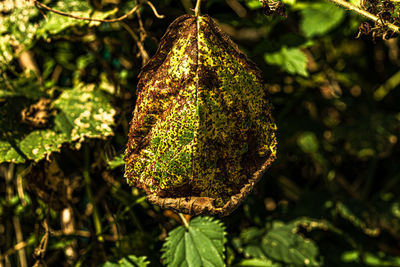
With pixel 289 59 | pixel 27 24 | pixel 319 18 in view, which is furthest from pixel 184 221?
pixel 319 18

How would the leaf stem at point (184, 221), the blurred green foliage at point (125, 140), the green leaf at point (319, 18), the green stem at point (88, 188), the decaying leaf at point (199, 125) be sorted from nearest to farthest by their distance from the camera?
the decaying leaf at point (199, 125), the leaf stem at point (184, 221), the blurred green foliage at point (125, 140), the green stem at point (88, 188), the green leaf at point (319, 18)

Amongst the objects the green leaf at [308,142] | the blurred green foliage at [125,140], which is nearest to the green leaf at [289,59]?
the blurred green foliage at [125,140]

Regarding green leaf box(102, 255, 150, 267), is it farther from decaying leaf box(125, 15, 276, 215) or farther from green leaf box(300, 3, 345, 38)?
green leaf box(300, 3, 345, 38)

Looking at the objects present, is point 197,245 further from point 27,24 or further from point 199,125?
point 27,24

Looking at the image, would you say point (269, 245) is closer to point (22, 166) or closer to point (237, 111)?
point (237, 111)

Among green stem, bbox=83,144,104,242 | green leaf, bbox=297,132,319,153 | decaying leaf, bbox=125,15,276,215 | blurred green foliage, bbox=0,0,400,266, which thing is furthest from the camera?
green leaf, bbox=297,132,319,153

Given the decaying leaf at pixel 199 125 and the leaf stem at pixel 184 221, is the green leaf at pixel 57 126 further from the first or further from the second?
the decaying leaf at pixel 199 125

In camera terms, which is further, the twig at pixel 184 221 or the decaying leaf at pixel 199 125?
the twig at pixel 184 221

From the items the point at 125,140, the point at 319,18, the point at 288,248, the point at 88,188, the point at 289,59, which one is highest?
the point at 319,18

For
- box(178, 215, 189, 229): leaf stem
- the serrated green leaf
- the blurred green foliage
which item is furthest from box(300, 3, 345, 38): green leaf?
box(178, 215, 189, 229): leaf stem
